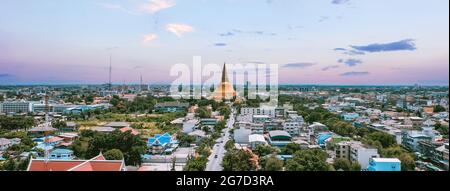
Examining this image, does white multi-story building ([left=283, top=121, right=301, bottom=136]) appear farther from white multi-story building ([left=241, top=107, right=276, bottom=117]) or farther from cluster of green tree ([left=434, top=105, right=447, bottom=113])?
cluster of green tree ([left=434, top=105, right=447, bottom=113])

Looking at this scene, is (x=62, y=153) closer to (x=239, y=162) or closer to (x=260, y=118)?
(x=239, y=162)

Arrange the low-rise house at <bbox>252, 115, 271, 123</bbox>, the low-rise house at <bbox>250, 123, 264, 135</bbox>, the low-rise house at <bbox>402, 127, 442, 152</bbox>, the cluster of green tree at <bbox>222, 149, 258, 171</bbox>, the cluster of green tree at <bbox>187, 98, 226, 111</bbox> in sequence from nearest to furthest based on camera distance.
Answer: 1. the cluster of green tree at <bbox>222, 149, 258, 171</bbox>
2. the low-rise house at <bbox>402, 127, 442, 152</bbox>
3. the low-rise house at <bbox>250, 123, 264, 135</bbox>
4. the low-rise house at <bbox>252, 115, 271, 123</bbox>
5. the cluster of green tree at <bbox>187, 98, 226, 111</bbox>

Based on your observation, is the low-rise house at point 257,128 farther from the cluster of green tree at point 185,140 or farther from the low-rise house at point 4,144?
the low-rise house at point 4,144

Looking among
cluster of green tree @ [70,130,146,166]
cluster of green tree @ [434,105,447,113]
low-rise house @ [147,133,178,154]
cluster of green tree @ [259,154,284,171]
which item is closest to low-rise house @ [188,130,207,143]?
low-rise house @ [147,133,178,154]

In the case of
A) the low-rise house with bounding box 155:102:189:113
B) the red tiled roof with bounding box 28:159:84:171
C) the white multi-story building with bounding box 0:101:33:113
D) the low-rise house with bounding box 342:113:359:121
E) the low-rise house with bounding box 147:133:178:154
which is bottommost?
the low-rise house with bounding box 147:133:178:154

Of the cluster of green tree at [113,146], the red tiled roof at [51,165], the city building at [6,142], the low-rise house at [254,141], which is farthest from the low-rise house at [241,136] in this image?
the city building at [6,142]

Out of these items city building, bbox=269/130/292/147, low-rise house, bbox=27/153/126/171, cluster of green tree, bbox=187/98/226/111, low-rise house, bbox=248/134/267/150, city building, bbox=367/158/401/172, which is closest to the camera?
low-rise house, bbox=27/153/126/171

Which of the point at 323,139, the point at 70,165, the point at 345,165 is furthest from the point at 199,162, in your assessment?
the point at 323,139
